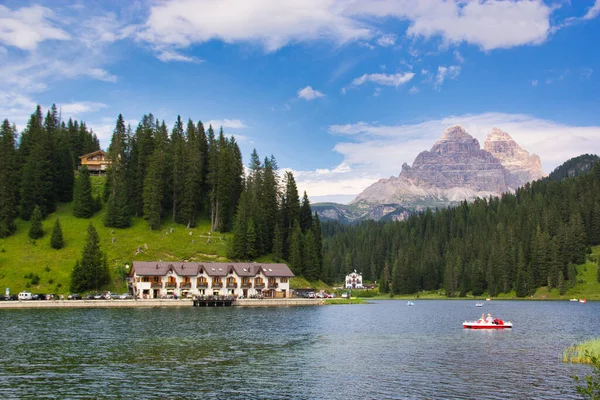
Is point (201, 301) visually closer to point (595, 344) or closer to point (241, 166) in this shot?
point (241, 166)

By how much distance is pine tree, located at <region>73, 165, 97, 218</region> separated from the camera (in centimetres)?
17400

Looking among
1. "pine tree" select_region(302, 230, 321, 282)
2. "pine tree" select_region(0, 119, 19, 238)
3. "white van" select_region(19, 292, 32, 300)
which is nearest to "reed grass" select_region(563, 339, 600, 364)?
"white van" select_region(19, 292, 32, 300)

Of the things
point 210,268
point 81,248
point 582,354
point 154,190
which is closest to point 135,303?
point 210,268

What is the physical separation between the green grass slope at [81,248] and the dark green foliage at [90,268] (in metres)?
3.66

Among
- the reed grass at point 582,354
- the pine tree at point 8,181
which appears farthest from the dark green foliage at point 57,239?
the reed grass at point 582,354

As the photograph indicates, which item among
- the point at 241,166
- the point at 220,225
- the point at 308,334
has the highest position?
the point at 241,166

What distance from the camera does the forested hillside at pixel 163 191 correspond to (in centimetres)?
17075

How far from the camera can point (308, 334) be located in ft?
269

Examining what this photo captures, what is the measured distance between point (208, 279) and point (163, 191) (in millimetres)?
38609

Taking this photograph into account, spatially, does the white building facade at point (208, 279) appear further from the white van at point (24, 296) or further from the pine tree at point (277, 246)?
the white van at point (24, 296)

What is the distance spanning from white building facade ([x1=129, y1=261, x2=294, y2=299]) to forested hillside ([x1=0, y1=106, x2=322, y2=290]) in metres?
8.46

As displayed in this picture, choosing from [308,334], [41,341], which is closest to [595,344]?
[308,334]

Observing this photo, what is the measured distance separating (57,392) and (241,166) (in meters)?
160

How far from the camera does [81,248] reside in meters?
154
